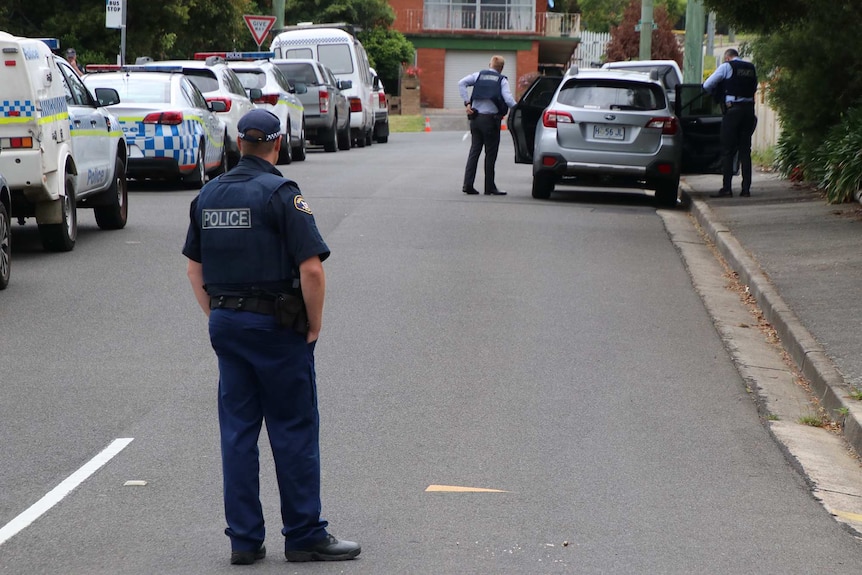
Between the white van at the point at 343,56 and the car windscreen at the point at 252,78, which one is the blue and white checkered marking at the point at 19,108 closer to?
the car windscreen at the point at 252,78

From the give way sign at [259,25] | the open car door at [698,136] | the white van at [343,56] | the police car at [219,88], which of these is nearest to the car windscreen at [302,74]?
the white van at [343,56]

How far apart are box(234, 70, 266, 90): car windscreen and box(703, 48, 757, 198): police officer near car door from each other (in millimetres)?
9276

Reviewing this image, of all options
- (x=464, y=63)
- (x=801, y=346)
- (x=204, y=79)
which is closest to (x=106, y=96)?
(x=204, y=79)

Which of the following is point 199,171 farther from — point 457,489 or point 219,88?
point 457,489

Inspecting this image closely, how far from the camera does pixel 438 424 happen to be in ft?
23.9

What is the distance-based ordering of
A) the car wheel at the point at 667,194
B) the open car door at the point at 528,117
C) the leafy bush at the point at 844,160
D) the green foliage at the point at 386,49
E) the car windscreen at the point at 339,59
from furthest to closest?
the green foliage at the point at 386,49 < the car windscreen at the point at 339,59 < the open car door at the point at 528,117 < the car wheel at the point at 667,194 < the leafy bush at the point at 844,160

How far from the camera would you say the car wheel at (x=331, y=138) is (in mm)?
29719

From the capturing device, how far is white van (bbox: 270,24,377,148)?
33.1 m

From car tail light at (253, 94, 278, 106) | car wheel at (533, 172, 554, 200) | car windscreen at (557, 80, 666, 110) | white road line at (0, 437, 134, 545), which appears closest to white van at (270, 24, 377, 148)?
car tail light at (253, 94, 278, 106)

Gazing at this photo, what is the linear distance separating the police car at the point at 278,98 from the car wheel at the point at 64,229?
33.8 feet

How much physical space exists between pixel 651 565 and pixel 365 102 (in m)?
28.9

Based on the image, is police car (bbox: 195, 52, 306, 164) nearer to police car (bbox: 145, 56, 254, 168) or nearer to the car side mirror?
police car (bbox: 145, 56, 254, 168)

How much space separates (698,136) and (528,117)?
→ 7.60 ft

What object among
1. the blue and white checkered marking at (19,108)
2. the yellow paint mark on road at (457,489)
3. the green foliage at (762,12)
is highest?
the green foliage at (762,12)
